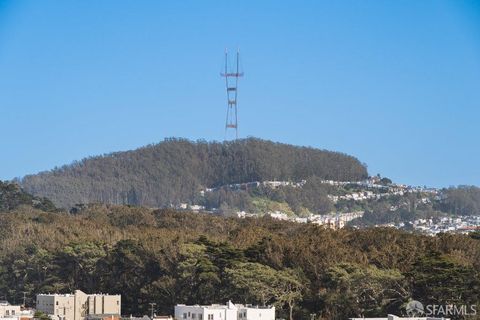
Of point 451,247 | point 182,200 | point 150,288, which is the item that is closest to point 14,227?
point 150,288

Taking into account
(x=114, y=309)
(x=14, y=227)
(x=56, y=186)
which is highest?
(x=56, y=186)

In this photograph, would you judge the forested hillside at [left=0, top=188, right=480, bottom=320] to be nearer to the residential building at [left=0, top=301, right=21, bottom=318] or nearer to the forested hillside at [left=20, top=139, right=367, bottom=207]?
the residential building at [left=0, top=301, right=21, bottom=318]

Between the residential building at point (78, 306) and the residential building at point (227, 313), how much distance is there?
7442mm

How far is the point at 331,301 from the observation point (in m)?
68.4

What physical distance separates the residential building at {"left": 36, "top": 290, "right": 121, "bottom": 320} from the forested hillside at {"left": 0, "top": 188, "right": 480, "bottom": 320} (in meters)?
1.60

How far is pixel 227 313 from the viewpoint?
6531 centimetres

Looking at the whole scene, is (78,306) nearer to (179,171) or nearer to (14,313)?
(14,313)

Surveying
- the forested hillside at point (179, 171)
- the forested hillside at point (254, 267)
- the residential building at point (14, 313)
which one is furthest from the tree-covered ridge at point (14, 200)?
the residential building at point (14, 313)

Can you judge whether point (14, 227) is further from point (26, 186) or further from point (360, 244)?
point (26, 186)

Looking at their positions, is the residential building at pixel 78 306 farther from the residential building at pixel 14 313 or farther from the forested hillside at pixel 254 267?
the residential building at pixel 14 313

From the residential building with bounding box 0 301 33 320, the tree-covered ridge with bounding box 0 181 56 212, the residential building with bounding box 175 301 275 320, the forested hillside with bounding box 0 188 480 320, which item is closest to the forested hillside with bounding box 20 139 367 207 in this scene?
the tree-covered ridge with bounding box 0 181 56 212

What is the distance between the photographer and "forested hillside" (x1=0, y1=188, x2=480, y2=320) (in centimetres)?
6738

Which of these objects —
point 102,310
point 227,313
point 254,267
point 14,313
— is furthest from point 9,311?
point 254,267

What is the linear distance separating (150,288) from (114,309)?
2.27 m
